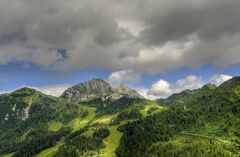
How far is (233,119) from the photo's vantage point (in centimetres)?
4062

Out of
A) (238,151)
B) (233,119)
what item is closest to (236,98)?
(233,119)

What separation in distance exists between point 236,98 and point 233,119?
2905 millimetres

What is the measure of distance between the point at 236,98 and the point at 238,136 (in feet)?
16.8

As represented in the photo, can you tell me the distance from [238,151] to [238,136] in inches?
77.9

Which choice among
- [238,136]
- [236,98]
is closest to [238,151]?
[238,136]

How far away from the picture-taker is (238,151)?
4056 centimetres

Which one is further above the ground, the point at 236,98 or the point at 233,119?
the point at 236,98

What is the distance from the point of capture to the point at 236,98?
4128 centimetres

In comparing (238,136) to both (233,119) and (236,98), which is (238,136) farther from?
(236,98)

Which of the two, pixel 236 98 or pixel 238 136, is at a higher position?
pixel 236 98

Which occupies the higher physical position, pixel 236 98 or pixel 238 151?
pixel 236 98

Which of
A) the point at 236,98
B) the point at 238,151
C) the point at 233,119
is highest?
the point at 236,98

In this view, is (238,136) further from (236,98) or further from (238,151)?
(236,98)

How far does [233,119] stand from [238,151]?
14.1ft
